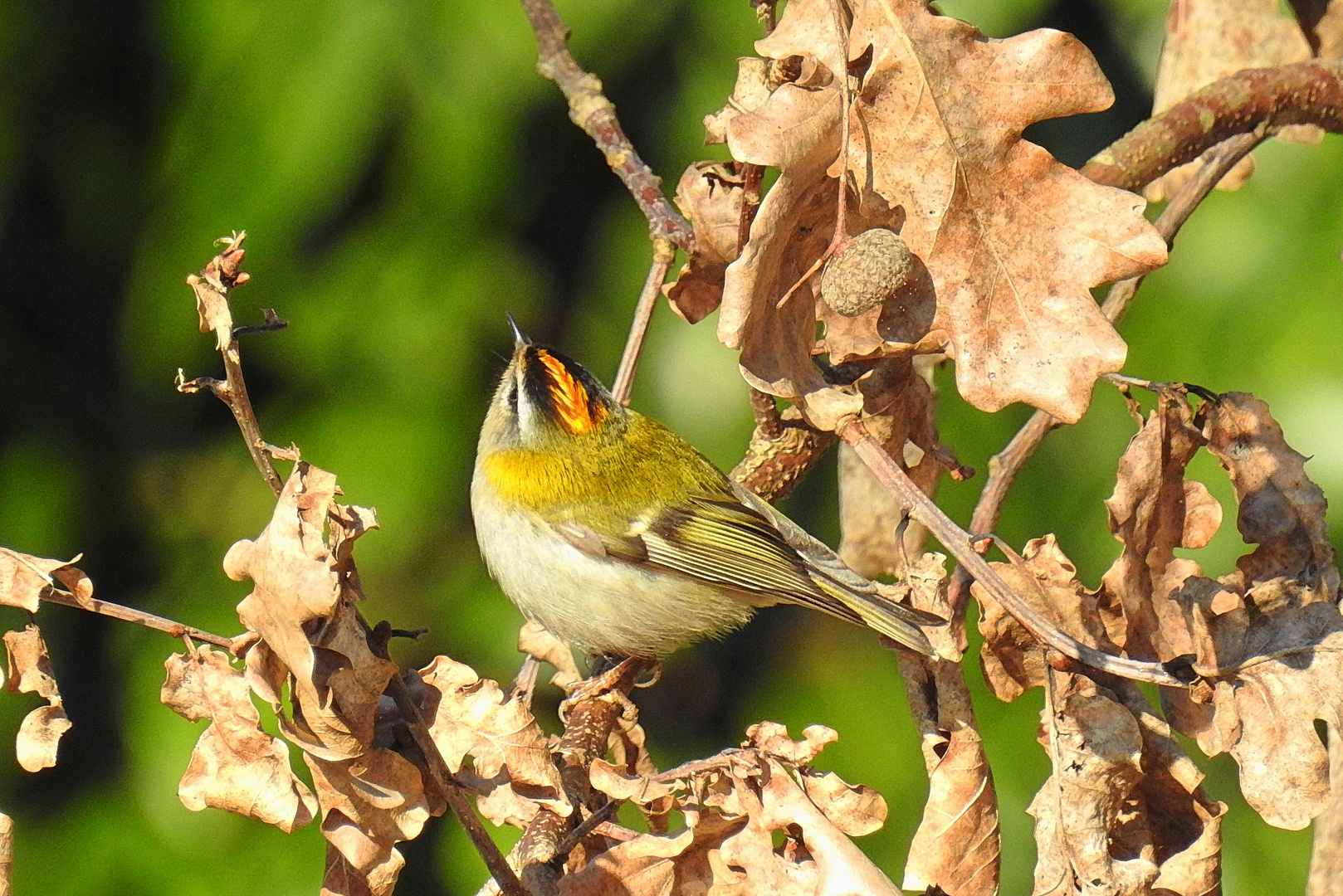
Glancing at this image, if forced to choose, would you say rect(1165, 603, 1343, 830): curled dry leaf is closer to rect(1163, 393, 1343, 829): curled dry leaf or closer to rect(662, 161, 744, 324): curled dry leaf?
rect(1163, 393, 1343, 829): curled dry leaf

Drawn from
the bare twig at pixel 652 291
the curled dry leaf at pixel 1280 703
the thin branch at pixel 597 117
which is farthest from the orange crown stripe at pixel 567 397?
the curled dry leaf at pixel 1280 703

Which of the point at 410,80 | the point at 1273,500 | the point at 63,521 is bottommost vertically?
the point at 63,521

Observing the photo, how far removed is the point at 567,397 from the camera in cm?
276

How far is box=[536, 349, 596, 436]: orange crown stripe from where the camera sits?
8.73ft

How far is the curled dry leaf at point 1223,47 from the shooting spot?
8.43ft

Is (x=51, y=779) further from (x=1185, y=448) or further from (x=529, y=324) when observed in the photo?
(x=1185, y=448)

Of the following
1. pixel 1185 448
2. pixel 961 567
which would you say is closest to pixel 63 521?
pixel 961 567

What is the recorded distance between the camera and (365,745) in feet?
4.74

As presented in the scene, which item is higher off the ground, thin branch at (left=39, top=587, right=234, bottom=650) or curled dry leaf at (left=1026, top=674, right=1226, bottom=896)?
thin branch at (left=39, top=587, right=234, bottom=650)

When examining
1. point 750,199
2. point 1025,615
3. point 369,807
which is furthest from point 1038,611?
point 369,807

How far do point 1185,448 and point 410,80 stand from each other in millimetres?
1513

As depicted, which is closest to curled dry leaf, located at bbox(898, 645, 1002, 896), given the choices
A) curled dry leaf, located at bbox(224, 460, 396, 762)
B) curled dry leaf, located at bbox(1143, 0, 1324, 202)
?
curled dry leaf, located at bbox(224, 460, 396, 762)

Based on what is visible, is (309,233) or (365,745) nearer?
(365,745)

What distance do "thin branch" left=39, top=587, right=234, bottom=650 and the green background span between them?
3.51 ft
